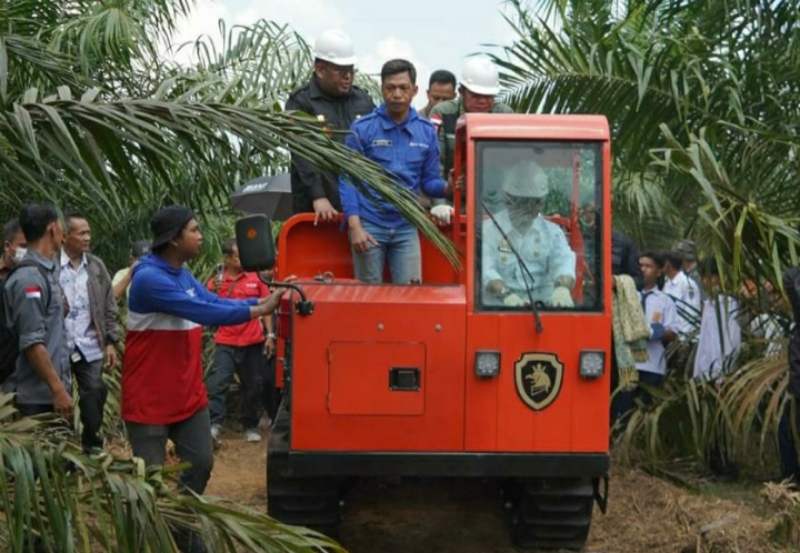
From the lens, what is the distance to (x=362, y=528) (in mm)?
8773

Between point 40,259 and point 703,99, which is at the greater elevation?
point 703,99

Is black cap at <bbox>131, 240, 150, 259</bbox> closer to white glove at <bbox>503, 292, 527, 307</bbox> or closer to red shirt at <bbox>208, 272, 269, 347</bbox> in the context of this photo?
red shirt at <bbox>208, 272, 269, 347</bbox>

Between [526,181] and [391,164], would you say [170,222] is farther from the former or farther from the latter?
[526,181]

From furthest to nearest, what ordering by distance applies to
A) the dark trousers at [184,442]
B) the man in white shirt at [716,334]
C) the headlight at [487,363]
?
the man in white shirt at [716,334], the headlight at [487,363], the dark trousers at [184,442]

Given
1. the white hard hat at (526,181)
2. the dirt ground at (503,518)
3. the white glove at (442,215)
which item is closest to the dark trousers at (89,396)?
the dirt ground at (503,518)

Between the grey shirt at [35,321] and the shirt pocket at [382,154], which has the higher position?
the shirt pocket at [382,154]

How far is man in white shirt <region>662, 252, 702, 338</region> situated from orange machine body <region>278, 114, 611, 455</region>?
400cm

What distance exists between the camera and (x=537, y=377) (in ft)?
24.7

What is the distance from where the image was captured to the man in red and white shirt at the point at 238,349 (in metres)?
12.3

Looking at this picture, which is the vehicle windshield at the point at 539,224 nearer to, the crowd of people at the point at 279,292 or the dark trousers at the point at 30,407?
the crowd of people at the point at 279,292

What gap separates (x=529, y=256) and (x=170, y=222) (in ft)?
6.12

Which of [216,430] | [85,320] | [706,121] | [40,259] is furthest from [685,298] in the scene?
[40,259]

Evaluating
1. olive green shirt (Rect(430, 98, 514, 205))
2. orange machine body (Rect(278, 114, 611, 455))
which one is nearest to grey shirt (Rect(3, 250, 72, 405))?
orange machine body (Rect(278, 114, 611, 455))

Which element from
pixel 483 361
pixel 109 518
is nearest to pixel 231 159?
pixel 109 518
